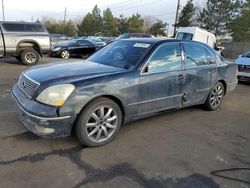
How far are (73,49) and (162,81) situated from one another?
1276 centimetres

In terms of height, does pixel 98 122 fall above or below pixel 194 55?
below

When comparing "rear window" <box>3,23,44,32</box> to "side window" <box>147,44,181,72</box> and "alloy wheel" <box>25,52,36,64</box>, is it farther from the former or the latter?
"side window" <box>147,44,181,72</box>

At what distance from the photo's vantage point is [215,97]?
228 inches

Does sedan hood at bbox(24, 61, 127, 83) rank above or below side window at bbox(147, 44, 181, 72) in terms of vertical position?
below

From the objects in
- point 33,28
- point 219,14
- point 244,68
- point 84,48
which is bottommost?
point 244,68

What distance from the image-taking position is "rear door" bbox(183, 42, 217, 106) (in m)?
4.94

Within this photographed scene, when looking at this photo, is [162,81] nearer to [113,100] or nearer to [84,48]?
[113,100]

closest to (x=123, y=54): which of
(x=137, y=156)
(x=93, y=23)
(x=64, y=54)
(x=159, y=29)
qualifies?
(x=137, y=156)

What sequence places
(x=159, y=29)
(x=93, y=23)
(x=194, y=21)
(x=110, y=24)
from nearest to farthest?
(x=194, y=21) → (x=159, y=29) → (x=110, y=24) → (x=93, y=23)

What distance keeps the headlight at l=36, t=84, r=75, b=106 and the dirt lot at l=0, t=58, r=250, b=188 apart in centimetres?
73

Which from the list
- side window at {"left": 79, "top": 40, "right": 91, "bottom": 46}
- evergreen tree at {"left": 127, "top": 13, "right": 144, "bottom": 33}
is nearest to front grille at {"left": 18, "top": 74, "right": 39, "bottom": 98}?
side window at {"left": 79, "top": 40, "right": 91, "bottom": 46}

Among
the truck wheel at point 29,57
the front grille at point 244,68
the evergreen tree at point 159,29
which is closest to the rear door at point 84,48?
the truck wheel at point 29,57

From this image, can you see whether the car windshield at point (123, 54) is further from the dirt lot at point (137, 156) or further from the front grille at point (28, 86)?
the front grille at point (28, 86)

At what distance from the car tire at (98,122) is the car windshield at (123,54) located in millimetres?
784
